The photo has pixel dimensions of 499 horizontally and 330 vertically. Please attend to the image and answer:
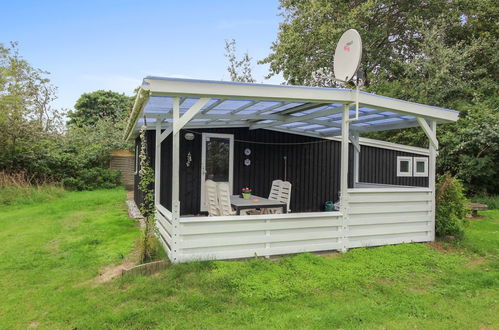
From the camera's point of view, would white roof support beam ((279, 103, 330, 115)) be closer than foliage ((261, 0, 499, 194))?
Yes

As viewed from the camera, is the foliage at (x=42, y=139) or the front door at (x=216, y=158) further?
the foliage at (x=42, y=139)

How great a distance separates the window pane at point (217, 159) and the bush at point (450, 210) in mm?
4029

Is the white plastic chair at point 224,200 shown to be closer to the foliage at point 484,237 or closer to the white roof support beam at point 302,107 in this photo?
the white roof support beam at point 302,107

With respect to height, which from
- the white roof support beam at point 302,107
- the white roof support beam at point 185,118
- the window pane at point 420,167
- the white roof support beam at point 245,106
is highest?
the white roof support beam at point 302,107

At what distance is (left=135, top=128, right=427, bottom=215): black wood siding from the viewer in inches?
267

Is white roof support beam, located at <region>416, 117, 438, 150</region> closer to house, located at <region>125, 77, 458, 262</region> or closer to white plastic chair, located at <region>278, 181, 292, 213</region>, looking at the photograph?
house, located at <region>125, 77, 458, 262</region>

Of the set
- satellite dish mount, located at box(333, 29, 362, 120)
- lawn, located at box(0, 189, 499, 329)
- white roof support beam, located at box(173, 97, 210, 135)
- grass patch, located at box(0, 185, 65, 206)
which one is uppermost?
satellite dish mount, located at box(333, 29, 362, 120)

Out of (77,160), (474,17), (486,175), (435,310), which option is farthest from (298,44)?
(435,310)

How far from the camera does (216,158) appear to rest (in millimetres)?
7020

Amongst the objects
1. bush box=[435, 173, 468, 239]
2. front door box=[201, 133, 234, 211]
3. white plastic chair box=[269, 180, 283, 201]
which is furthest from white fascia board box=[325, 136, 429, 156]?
bush box=[435, 173, 468, 239]

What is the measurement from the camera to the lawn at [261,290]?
107 inches

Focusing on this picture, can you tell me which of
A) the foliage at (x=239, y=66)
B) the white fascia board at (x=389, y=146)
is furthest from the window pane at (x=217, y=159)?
the foliage at (x=239, y=66)

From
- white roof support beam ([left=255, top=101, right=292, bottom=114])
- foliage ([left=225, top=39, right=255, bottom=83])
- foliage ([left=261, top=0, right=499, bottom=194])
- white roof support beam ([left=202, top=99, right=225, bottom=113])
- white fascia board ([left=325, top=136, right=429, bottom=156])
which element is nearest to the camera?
white roof support beam ([left=202, top=99, right=225, bottom=113])

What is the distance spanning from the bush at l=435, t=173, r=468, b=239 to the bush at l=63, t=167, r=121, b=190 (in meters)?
11.8
